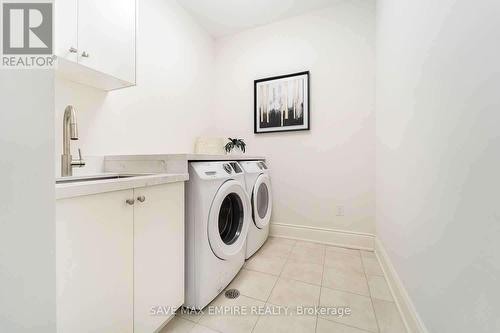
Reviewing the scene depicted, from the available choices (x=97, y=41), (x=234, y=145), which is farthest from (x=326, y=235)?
(x=97, y=41)

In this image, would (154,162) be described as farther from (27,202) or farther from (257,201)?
(257,201)

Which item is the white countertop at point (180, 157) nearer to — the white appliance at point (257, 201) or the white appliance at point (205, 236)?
the white appliance at point (205, 236)

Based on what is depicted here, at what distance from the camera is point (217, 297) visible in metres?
1.32

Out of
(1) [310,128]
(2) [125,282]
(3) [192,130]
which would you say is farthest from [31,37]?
(1) [310,128]

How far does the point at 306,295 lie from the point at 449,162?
1125mm

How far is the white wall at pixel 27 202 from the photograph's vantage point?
34cm

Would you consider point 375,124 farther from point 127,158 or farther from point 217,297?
point 127,158

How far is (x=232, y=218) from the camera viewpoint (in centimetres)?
156

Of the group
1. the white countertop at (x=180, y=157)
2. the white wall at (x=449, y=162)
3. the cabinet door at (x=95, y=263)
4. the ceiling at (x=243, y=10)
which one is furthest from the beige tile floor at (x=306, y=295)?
the ceiling at (x=243, y=10)

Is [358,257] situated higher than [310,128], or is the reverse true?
[310,128]

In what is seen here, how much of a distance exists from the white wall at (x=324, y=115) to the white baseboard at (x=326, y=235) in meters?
0.06

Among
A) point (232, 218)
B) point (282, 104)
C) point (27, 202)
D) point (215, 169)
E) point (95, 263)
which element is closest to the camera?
point (27, 202)

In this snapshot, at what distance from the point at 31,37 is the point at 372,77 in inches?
96.6

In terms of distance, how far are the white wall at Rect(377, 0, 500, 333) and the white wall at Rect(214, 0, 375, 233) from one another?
0.79 metres
